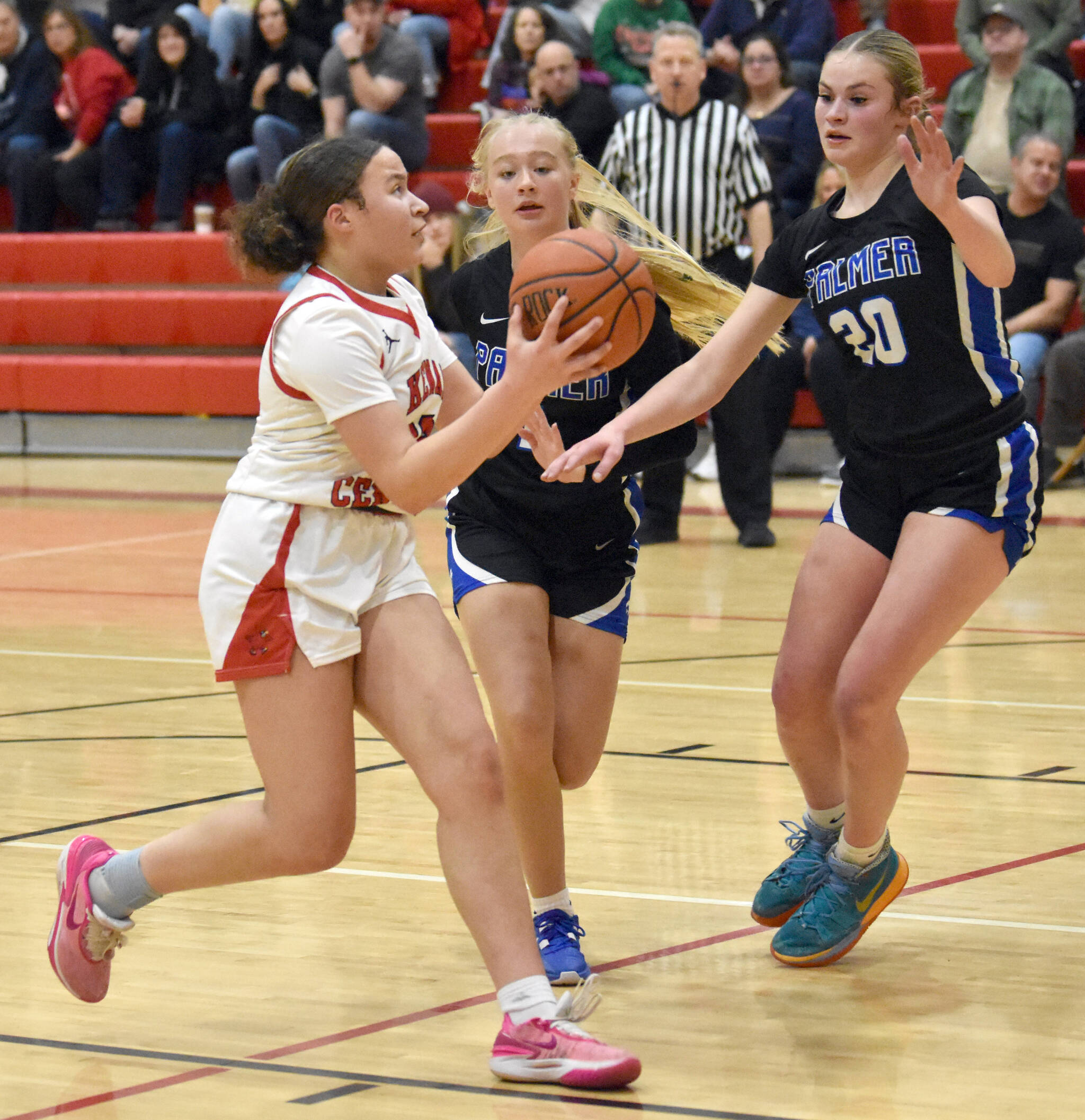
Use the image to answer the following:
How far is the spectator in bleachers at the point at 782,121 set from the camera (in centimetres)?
1083

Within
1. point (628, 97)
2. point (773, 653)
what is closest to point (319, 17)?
point (628, 97)

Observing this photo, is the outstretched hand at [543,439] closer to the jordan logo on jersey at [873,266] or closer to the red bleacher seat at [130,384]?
the jordan logo on jersey at [873,266]

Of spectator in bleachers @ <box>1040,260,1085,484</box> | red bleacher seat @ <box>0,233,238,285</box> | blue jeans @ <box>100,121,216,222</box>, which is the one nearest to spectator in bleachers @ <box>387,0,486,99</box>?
blue jeans @ <box>100,121,216,222</box>

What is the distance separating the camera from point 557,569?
3.46 metres

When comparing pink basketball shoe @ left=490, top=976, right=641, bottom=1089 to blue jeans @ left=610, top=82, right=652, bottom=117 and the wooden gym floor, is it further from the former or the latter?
blue jeans @ left=610, top=82, right=652, bottom=117

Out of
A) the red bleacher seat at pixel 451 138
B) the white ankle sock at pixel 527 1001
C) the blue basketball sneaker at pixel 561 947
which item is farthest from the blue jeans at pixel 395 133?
the white ankle sock at pixel 527 1001

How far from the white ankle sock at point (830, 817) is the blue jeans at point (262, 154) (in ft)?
31.3

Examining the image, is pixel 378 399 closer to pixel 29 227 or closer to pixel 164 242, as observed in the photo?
pixel 164 242

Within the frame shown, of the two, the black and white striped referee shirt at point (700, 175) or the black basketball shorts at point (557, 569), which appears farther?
the black and white striped referee shirt at point (700, 175)

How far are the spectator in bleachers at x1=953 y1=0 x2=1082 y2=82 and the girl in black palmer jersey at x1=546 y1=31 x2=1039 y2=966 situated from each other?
8.08m

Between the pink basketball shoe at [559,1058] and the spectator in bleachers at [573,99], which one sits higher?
the spectator in bleachers at [573,99]

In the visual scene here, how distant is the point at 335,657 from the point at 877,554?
1066 millimetres

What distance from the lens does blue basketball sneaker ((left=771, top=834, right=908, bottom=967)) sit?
3.31 meters

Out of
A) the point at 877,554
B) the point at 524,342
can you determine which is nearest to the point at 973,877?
the point at 877,554
